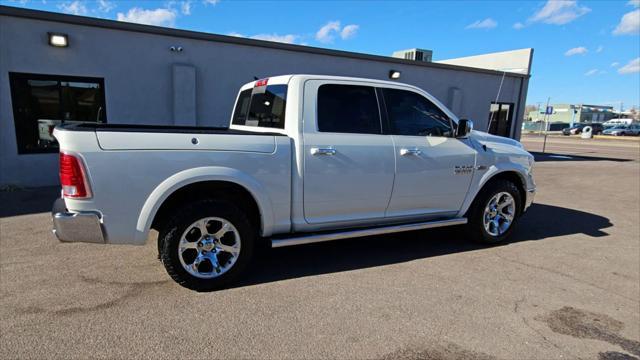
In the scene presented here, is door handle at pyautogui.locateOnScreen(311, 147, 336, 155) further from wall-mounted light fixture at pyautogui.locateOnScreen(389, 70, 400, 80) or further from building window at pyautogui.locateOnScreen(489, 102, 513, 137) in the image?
building window at pyautogui.locateOnScreen(489, 102, 513, 137)

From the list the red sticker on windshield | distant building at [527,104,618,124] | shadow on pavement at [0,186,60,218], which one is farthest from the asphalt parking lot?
distant building at [527,104,618,124]

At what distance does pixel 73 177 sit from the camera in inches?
115

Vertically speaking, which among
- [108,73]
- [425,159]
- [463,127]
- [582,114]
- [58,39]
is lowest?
[425,159]

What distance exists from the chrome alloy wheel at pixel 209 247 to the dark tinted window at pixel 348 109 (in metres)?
1.34

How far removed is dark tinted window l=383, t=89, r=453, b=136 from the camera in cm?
423

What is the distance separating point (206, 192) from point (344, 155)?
1.36 meters

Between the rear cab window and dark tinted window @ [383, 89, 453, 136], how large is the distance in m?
1.16

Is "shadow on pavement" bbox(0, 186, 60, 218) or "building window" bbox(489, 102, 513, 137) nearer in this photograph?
"shadow on pavement" bbox(0, 186, 60, 218)

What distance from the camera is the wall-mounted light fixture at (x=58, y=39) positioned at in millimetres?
7613

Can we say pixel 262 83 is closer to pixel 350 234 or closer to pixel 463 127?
pixel 350 234

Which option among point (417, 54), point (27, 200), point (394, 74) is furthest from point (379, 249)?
point (417, 54)

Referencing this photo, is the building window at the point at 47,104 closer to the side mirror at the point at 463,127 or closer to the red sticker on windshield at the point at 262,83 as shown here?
the red sticker on windshield at the point at 262,83

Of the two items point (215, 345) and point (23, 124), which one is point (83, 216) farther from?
point (23, 124)

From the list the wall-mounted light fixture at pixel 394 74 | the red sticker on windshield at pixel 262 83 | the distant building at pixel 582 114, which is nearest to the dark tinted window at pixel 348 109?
the red sticker on windshield at pixel 262 83
